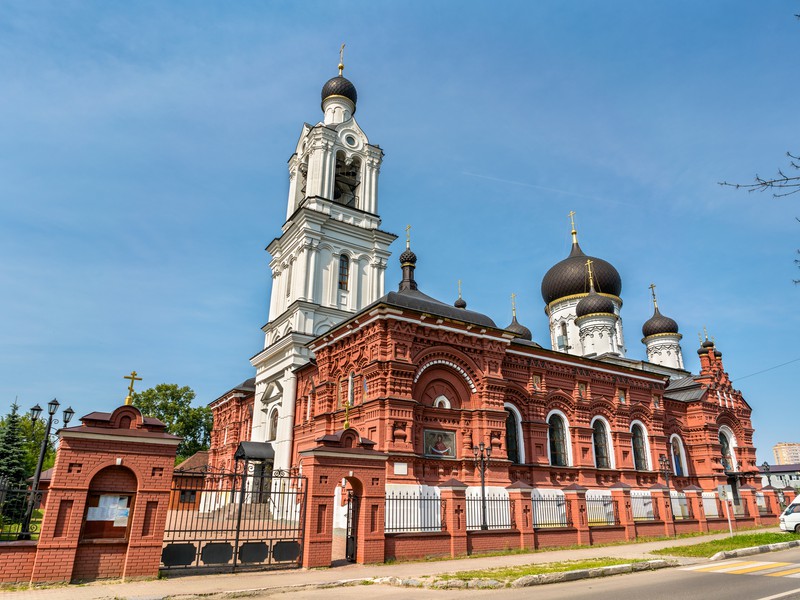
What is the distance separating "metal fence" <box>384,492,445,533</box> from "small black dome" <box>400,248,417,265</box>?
42.8ft

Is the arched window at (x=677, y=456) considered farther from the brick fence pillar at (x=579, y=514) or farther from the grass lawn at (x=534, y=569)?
the grass lawn at (x=534, y=569)

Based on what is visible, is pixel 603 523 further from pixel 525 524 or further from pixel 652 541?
pixel 525 524

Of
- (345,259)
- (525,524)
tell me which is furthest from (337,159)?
(525,524)

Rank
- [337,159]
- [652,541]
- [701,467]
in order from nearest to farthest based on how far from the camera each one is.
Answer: [652,541] → [701,467] → [337,159]

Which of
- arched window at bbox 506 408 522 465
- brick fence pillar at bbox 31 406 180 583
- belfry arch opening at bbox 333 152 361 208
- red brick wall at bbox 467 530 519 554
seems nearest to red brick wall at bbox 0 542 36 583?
brick fence pillar at bbox 31 406 180 583

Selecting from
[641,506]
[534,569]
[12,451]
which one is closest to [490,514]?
[534,569]

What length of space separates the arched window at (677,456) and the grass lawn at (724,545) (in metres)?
11.4

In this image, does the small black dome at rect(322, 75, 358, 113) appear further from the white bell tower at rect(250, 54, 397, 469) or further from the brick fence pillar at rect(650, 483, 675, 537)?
the brick fence pillar at rect(650, 483, 675, 537)

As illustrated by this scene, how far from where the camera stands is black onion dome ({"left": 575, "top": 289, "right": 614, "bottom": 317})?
38.1 meters

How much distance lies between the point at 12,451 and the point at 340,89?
28.4m

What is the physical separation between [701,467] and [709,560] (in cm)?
1837

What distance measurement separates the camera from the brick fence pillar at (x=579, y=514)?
1758cm

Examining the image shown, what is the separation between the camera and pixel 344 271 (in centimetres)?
3127

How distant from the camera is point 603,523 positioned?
19.7 meters
